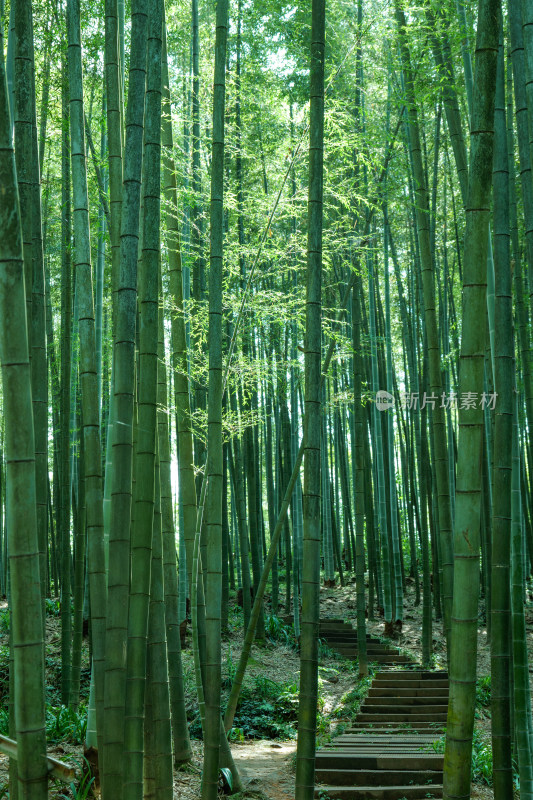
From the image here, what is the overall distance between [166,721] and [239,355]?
137 inches

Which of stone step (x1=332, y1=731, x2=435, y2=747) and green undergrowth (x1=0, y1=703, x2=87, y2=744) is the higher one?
green undergrowth (x1=0, y1=703, x2=87, y2=744)

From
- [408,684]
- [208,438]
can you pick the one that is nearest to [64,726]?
[208,438]

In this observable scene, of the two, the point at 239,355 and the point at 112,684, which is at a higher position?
the point at 239,355

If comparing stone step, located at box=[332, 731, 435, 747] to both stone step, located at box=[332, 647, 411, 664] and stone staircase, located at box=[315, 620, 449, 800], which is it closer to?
stone staircase, located at box=[315, 620, 449, 800]

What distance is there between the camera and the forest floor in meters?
3.53

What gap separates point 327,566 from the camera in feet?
38.8

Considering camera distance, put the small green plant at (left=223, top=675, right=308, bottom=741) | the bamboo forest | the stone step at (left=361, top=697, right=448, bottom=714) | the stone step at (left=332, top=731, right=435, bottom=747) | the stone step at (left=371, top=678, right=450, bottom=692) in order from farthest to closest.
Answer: the stone step at (left=371, top=678, right=450, bottom=692) → the small green plant at (left=223, top=675, right=308, bottom=741) → the stone step at (left=361, top=697, right=448, bottom=714) → the stone step at (left=332, top=731, right=435, bottom=747) → the bamboo forest

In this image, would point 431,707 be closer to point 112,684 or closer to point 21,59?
point 112,684

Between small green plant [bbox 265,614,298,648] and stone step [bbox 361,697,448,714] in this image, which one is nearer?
stone step [bbox 361,697,448,714]

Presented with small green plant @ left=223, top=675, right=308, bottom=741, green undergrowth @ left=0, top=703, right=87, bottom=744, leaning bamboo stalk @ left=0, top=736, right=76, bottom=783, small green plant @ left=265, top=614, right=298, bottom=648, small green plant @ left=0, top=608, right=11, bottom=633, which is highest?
leaning bamboo stalk @ left=0, top=736, right=76, bottom=783

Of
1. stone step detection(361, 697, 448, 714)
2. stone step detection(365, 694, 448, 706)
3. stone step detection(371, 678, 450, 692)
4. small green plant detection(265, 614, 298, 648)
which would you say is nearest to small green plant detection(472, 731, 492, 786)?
stone step detection(361, 697, 448, 714)

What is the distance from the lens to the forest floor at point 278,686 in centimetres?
353

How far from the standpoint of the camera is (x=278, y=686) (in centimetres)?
604

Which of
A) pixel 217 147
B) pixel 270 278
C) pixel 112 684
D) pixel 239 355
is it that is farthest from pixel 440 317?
pixel 112 684
